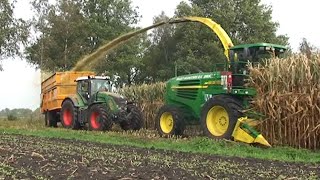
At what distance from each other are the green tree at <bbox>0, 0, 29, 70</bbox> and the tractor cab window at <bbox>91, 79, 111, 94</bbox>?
34.2ft

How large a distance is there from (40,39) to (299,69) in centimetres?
2804

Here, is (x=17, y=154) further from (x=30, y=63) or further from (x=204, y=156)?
(x=30, y=63)

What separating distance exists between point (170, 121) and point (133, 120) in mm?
3521

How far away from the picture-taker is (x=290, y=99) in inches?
516

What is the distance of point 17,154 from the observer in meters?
9.91

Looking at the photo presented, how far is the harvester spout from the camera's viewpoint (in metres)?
12.9

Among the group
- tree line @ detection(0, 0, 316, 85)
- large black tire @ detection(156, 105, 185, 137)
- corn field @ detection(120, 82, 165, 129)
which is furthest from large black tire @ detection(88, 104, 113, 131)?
tree line @ detection(0, 0, 316, 85)

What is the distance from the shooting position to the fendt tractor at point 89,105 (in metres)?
19.7

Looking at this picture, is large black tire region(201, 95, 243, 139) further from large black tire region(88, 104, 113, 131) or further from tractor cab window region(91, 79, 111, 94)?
tractor cab window region(91, 79, 111, 94)

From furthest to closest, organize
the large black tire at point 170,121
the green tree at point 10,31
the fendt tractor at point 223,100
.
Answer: the green tree at point 10,31, the large black tire at point 170,121, the fendt tractor at point 223,100

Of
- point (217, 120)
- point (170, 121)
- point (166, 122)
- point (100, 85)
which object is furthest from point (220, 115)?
point (100, 85)

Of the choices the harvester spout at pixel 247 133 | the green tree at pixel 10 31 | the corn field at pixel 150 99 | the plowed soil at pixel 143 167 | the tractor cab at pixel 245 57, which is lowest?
the plowed soil at pixel 143 167

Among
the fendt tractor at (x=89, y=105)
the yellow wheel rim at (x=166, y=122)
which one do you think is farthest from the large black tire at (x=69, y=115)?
the yellow wheel rim at (x=166, y=122)

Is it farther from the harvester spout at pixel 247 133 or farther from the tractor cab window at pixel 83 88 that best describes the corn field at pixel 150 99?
the harvester spout at pixel 247 133
